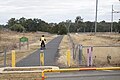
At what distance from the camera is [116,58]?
22.5 metres

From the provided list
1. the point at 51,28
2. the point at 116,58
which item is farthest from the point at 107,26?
the point at 116,58

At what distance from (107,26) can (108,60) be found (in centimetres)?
17985

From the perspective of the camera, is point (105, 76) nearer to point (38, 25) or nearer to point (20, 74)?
point (20, 74)

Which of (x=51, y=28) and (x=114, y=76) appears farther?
(x=51, y=28)

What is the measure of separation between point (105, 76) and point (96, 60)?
8.09 m

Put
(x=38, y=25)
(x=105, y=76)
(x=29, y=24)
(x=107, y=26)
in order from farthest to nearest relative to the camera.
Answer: (x=107, y=26), (x=38, y=25), (x=29, y=24), (x=105, y=76)

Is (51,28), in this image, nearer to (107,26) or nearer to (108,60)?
(107,26)

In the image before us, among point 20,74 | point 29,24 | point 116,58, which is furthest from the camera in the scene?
point 29,24

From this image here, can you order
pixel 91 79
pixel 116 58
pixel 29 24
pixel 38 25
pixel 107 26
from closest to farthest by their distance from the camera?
1. pixel 91 79
2. pixel 116 58
3. pixel 29 24
4. pixel 38 25
5. pixel 107 26

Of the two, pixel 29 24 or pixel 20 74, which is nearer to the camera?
pixel 20 74

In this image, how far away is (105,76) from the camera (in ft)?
46.6

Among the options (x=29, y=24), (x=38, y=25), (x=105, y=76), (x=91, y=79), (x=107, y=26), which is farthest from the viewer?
(x=107, y=26)

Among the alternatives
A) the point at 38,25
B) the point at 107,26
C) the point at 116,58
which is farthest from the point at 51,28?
the point at 116,58

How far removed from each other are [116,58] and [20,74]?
28.9 ft
